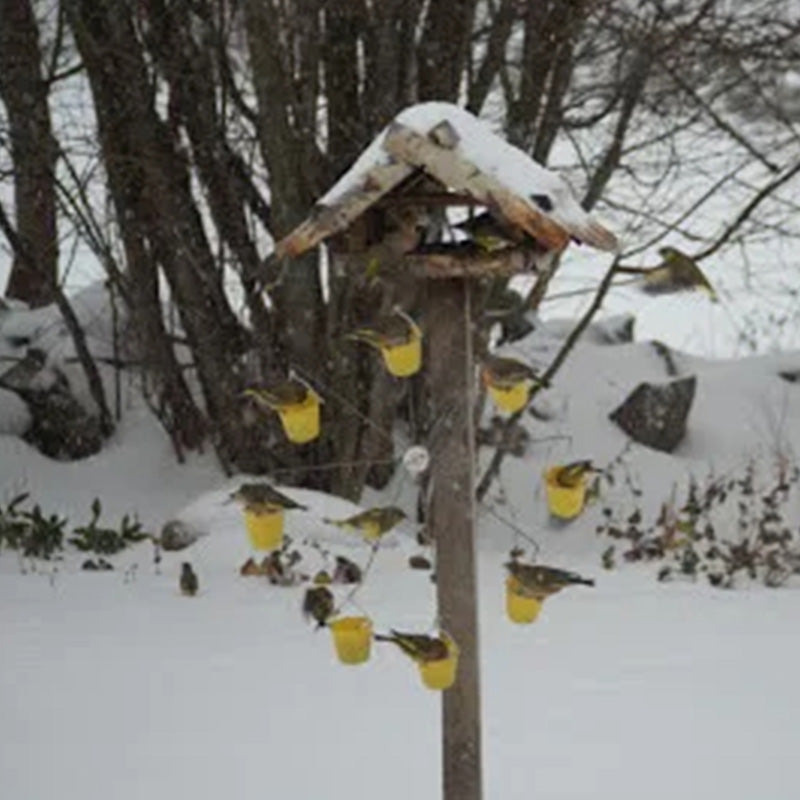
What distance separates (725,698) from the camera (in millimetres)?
3896

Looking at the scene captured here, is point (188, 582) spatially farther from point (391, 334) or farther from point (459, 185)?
point (459, 185)

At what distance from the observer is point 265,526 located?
9.37ft

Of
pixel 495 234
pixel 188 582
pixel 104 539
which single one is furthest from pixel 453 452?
pixel 104 539

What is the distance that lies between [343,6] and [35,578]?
242cm

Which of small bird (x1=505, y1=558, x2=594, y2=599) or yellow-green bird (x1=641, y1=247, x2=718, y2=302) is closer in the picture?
small bird (x1=505, y1=558, x2=594, y2=599)

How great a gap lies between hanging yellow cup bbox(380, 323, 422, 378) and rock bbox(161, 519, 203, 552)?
321 centimetres

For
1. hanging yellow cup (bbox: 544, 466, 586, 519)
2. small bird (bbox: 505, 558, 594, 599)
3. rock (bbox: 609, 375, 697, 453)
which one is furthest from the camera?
rock (bbox: 609, 375, 697, 453)

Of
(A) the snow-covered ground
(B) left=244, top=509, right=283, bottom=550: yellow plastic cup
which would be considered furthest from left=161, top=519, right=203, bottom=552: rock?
(B) left=244, top=509, right=283, bottom=550: yellow plastic cup

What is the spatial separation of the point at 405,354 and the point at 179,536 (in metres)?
3.25

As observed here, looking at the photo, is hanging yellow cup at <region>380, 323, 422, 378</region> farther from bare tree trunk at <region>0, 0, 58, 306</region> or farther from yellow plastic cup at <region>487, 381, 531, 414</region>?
bare tree trunk at <region>0, 0, 58, 306</region>

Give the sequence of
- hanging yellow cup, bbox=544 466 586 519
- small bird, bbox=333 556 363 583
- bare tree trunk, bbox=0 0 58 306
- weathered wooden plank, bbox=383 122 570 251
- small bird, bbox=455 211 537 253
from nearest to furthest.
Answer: weathered wooden plank, bbox=383 122 570 251 → small bird, bbox=455 211 537 253 → hanging yellow cup, bbox=544 466 586 519 → small bird, bbox=333 556 363 583 → bare tree trunk, bbox=0 0 58 306

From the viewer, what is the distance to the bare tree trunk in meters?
6.57

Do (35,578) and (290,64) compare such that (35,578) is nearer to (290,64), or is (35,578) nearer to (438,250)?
(290,64)

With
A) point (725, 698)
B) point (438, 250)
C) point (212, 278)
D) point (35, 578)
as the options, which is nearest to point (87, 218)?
point (212, 278)
